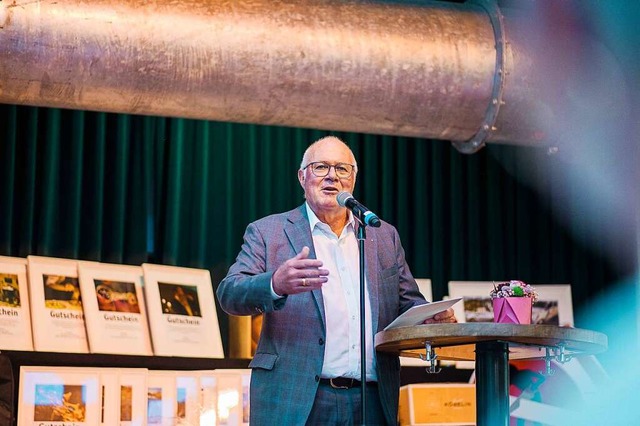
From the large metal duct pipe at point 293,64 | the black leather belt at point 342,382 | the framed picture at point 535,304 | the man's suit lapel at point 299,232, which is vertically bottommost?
the black leather belt at point 342,382

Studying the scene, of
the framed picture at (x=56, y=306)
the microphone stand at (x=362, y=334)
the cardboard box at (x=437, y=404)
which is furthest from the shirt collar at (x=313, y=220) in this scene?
the cardboard box at (x=437, y=404)

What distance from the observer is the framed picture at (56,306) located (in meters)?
4.48

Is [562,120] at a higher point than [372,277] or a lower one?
higher

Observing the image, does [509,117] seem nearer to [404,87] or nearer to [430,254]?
[404,87]

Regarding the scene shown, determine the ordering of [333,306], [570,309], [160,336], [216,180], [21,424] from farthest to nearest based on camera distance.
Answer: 1. [570,309]
2. [216,180]
3. [160,336]
4. [21,424]
5. [333,306]

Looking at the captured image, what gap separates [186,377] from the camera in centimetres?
465

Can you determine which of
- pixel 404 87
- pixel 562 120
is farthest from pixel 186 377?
pixel 562 120

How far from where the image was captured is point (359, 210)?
10.1 ft

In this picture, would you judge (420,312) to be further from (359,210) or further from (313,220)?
(313,220)

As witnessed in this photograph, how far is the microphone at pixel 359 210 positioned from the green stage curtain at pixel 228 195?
1.86m

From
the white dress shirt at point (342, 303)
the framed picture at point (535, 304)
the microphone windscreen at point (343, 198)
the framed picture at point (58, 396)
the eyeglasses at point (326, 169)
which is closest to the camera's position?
the microphone windscreen at point (343, 198)

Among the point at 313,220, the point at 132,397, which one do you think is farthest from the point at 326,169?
the point at 132,397

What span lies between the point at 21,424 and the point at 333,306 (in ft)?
5.32

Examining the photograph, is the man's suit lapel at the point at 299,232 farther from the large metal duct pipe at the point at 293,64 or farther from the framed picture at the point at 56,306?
the framed picture at the point at 56,306
